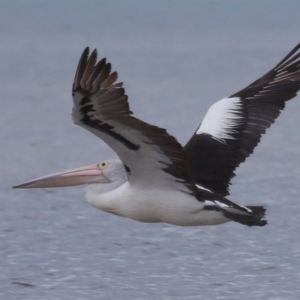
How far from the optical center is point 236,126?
9055 millimetres

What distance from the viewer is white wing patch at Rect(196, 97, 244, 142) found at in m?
8.97

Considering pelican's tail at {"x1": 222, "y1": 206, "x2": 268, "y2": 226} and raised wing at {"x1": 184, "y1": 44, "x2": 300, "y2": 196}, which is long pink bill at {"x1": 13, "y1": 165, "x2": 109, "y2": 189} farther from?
pelican's tail at {"x1": 222, "y1": 206, "x2": 268, "y2": 226}

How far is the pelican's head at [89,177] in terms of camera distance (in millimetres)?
8602

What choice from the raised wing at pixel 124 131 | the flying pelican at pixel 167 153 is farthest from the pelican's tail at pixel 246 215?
the raised wing at pixel 124 131

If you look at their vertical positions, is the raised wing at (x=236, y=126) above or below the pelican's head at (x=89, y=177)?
above

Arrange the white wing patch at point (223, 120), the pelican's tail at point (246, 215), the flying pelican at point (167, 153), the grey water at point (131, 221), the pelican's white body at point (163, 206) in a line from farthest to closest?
the grey water at point (131, 221) < the white wing patch at point (223, 120) < the pelican's white body at point (163, 206) < the pelican's tail at point (246, 215) < the flying pelican at point (167, 153)

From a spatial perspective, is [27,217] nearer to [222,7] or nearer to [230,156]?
[230,156]

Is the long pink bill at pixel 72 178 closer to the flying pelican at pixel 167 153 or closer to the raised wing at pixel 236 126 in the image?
the flying pelican at pixel 167 153

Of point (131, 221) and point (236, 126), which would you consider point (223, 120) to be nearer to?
point (236, 126)

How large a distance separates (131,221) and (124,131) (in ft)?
Result: 16.1

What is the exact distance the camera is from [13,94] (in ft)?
77.7

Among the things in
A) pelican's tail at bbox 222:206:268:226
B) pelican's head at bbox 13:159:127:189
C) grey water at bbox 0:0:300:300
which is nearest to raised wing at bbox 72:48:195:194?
pelican's tail at bbox 222:206:268:226

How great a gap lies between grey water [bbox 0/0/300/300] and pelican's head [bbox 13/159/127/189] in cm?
127

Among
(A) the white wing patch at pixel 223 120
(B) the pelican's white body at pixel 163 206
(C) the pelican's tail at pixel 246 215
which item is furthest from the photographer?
(A) the white wing patch at pixel 223 120
